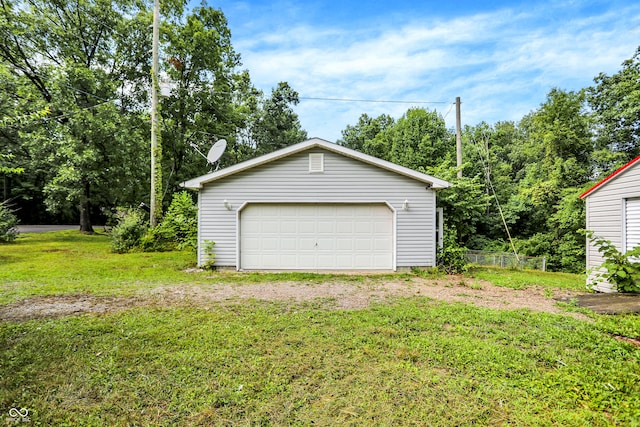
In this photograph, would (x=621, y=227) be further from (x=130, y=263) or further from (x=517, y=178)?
(x=517, y=178)

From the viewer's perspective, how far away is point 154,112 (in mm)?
12211

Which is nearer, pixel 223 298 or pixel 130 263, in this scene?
pixel 223 298

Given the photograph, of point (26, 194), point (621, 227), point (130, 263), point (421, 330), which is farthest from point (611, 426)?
point (26, 194)

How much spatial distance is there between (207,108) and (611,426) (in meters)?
21.7

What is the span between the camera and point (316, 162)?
333 inches

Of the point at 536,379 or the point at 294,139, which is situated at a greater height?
the point at 294,139

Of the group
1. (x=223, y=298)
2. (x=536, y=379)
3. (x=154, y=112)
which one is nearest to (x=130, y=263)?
(x=223, y=298)

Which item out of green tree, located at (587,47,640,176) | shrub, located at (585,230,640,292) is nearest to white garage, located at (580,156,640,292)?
shrub, located at (585,230,640,292)

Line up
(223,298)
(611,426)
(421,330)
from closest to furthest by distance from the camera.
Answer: (611,426)
(421,330)
(223,298)

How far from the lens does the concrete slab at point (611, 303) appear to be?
450cm

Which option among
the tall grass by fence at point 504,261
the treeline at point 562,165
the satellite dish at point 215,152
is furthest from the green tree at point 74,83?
the tall grass by fence at point 504,261

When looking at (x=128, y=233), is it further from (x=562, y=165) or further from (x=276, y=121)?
(x=562, y=165)

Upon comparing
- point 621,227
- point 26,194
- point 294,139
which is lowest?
point 621,227

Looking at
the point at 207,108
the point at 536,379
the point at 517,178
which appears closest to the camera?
the point at 536,379
